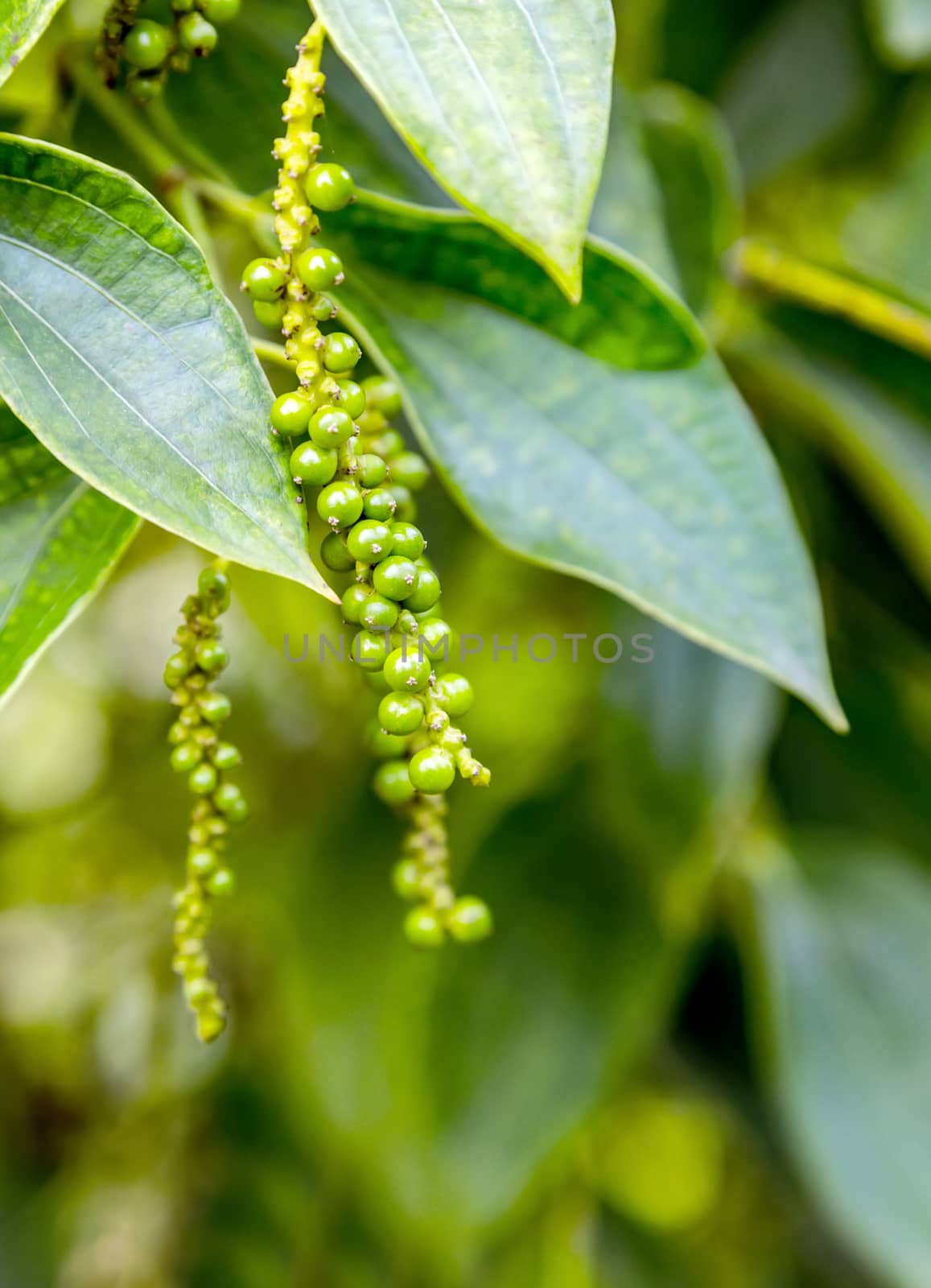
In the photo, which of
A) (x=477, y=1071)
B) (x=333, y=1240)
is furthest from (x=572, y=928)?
(x=333, y=1240)

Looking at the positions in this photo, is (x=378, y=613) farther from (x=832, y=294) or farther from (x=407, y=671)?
(x=832, y=294)

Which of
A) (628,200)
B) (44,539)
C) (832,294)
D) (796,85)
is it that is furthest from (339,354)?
(796,85)

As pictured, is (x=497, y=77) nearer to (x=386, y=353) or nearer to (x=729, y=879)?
(x=386, y=353)

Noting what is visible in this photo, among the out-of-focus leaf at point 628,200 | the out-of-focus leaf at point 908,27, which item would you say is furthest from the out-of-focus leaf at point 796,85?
the out-of-focus leaf at point 628,200

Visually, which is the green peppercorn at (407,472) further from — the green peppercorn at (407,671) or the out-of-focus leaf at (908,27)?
the out-of-focus leaf at (908,27)

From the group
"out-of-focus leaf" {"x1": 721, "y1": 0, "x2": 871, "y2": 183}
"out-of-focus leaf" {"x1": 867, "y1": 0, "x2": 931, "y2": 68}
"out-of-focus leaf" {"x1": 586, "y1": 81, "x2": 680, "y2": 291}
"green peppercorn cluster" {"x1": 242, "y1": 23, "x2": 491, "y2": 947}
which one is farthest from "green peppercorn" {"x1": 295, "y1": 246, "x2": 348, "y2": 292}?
"out-of-focus leaf" {"x1": 721, "y1": 0, "x2": 871, "y2": 183}

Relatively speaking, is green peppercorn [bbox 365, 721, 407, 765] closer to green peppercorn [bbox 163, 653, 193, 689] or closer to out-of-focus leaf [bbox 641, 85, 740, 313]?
green peppercorn [bbox 163, 653, 193, 689]
